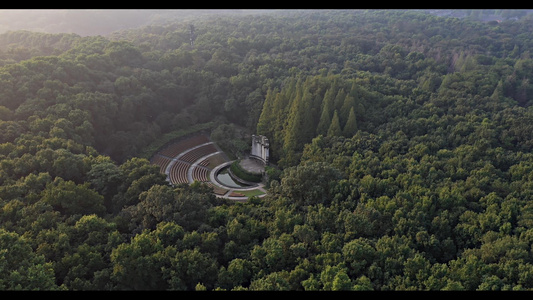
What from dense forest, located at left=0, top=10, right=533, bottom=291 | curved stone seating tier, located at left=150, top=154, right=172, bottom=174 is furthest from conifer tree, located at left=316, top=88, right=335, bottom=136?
curved stone seating tier, located at left=150, top=154, right=172, bottom=174

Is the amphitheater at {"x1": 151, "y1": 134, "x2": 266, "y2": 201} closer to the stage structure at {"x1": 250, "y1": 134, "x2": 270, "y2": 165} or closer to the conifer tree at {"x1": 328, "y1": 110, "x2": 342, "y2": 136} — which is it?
the stage structure at {"x1": 250, "y1": 134, "x2": 270, "y2": 165}

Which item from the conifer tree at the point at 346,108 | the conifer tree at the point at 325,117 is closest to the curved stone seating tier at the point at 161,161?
the conifer tree at the point at 325,117

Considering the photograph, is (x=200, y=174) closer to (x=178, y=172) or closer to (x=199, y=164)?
(x=199, y=164)

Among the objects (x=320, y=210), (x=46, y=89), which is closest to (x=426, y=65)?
(x=320, y=210)

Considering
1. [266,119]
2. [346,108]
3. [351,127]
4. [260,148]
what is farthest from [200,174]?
[346,108]
